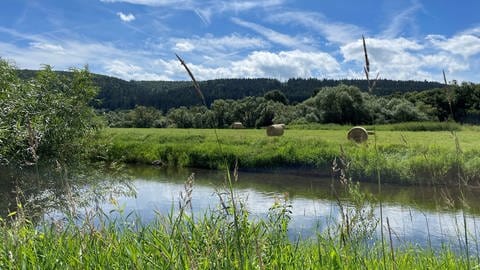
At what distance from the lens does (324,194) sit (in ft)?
52.1

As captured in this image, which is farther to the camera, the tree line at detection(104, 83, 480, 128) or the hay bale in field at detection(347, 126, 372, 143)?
the tree line at detection(104, 83, 480, 128)

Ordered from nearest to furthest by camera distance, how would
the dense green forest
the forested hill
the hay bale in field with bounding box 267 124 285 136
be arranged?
the hay bale in field with bounding box 267 124 285 136
the dense green forest
the forested hill

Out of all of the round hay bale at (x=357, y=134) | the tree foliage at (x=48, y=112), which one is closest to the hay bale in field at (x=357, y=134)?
the round hay bale at (x=357, y=134)

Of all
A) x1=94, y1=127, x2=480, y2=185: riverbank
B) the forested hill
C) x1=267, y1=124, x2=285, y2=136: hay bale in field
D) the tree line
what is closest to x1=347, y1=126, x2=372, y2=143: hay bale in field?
x1=94, y1=127, x2=480, y2=185: riverbank

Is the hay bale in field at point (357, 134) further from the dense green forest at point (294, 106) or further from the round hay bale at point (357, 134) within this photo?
the dense green forest at point (294, 106)

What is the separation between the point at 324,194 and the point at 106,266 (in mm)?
13699

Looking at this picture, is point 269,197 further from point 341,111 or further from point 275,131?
point 341,111

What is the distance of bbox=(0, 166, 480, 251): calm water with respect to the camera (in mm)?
8781

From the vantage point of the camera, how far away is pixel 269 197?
15461 mm

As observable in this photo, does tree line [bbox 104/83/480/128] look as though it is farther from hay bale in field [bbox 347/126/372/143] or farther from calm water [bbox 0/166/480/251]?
calm water [bbox 0/166/480/251]

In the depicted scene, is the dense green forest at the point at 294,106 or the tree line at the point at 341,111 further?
the tree line at the point at 341,111

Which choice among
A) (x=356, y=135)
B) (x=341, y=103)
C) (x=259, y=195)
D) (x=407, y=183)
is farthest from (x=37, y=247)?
(x=341, y=103)

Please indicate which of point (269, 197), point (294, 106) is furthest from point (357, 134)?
point (294, 106)

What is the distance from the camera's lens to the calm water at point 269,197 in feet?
28.8
